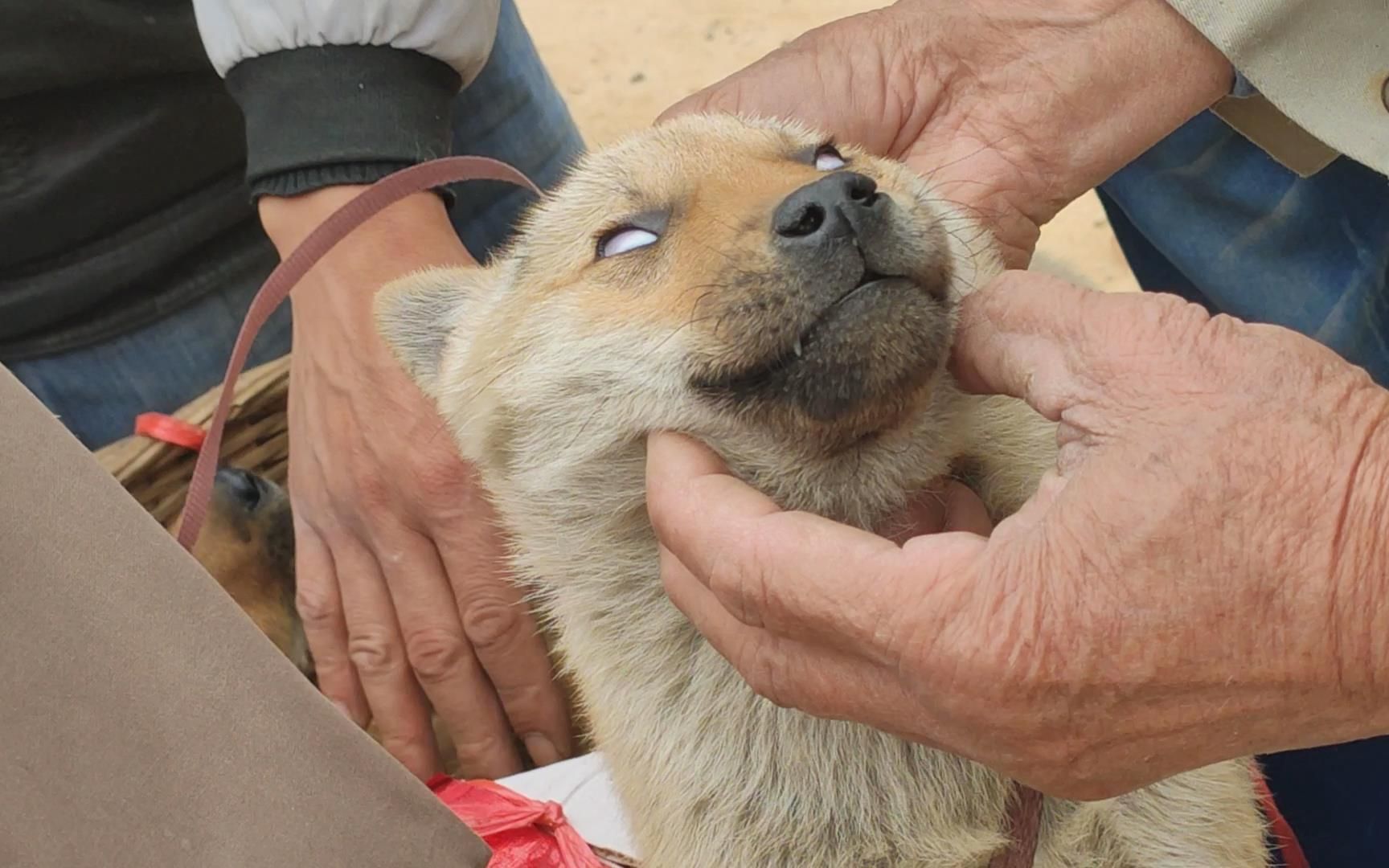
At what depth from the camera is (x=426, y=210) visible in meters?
2.34

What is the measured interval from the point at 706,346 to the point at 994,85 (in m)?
0.91

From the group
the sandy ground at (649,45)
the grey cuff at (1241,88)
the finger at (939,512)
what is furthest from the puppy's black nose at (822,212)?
the sandy ground at (649,45)

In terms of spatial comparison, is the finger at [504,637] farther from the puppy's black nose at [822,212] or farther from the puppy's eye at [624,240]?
the puppy's black nose at [822,212]

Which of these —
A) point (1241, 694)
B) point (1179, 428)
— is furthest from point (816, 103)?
point (1241, 694)

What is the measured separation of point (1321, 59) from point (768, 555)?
1.11 metres

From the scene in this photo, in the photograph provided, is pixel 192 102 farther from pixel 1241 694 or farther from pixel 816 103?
pixel 1241 694

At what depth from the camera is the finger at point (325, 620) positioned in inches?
91.4

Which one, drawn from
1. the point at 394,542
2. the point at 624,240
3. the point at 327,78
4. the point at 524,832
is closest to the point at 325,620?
the point at 394,542

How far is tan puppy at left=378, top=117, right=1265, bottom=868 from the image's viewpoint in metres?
1.37

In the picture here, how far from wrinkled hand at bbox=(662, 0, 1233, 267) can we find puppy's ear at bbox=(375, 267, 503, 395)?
0.47m

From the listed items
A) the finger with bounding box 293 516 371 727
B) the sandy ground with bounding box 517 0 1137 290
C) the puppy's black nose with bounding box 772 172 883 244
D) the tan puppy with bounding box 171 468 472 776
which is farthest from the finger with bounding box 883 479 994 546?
the sandy ground with bounding box 517 0 1137 290

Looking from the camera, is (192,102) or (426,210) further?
(192,102)

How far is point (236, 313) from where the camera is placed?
277 centimetres

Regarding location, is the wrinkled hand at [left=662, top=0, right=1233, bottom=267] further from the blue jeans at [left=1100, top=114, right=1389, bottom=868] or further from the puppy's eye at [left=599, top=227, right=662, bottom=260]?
the puppy's eye at [left=599, top=227, right=662, bottom=260]
